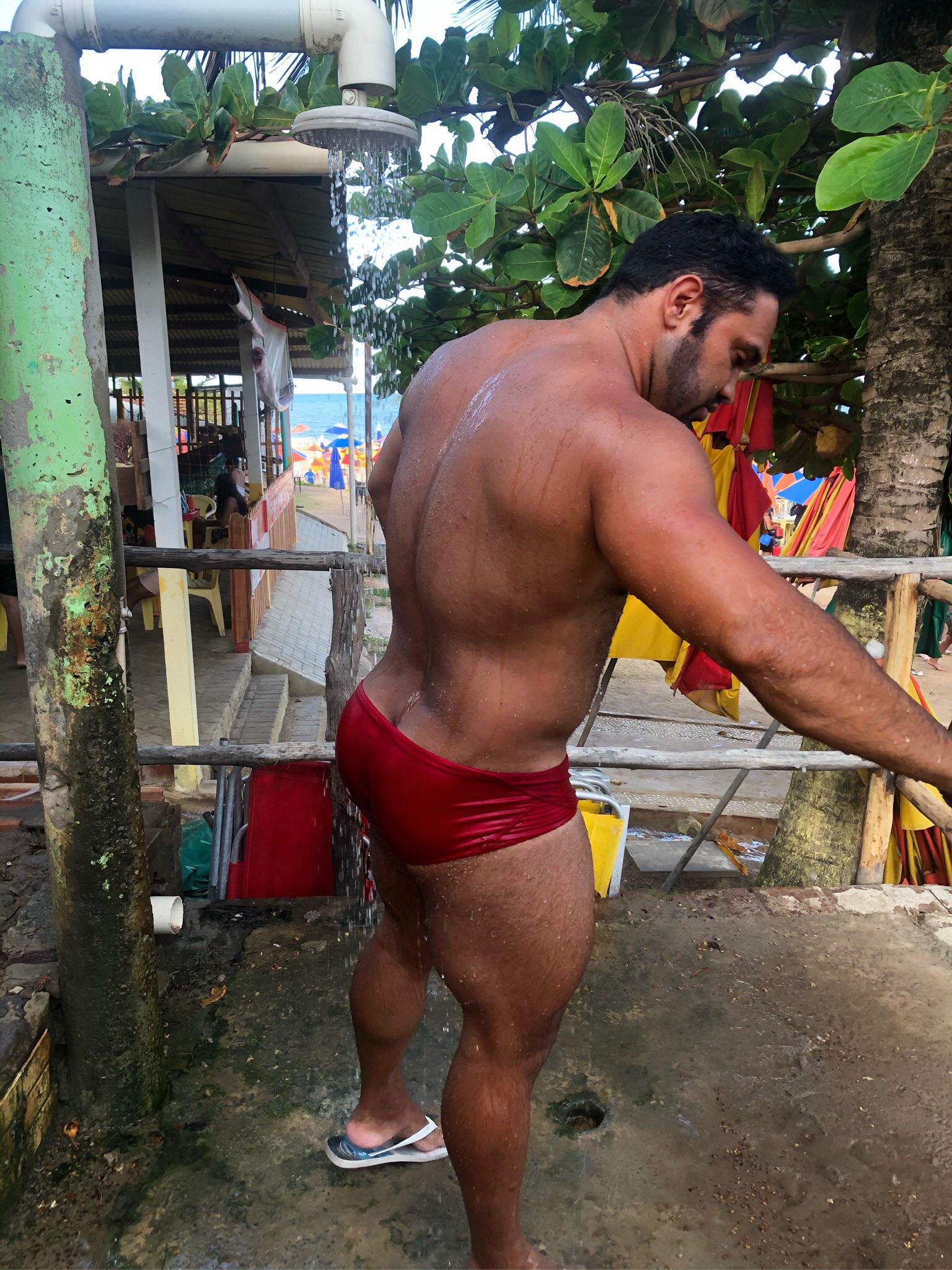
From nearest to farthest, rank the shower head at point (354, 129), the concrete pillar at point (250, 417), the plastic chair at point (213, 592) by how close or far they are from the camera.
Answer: the shower head at point (354, 129) < the plastic chair at point (213, 592) < the concrete pillar at point (250, 417)

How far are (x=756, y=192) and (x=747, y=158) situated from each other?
0.40 ft

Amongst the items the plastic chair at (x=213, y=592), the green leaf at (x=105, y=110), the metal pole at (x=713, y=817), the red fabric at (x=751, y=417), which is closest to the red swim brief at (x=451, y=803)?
the metal pole at (x=713, y=817)

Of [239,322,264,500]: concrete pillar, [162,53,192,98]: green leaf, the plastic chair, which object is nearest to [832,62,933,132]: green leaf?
[162,53,192,98]: green leaf

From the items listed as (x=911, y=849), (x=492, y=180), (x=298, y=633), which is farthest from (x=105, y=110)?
(x=298, y=633)

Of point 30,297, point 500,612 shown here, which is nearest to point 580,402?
point 500,612

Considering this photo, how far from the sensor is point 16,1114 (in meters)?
1.85

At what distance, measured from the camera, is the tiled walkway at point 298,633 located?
840 centimetres

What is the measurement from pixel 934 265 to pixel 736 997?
2619 millimetres

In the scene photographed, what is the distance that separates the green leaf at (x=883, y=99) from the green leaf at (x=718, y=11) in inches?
41.0

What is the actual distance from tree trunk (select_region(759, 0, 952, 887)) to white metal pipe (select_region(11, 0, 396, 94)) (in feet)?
7.38

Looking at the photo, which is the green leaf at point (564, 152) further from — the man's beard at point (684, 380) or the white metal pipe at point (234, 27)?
the man's beard at point (684, 380)

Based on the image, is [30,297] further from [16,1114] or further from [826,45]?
[826,45]

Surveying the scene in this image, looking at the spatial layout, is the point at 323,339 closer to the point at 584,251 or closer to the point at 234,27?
the point at 584,251

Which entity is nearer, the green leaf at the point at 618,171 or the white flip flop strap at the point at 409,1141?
the white flip flop strap at the point at 409,1141
